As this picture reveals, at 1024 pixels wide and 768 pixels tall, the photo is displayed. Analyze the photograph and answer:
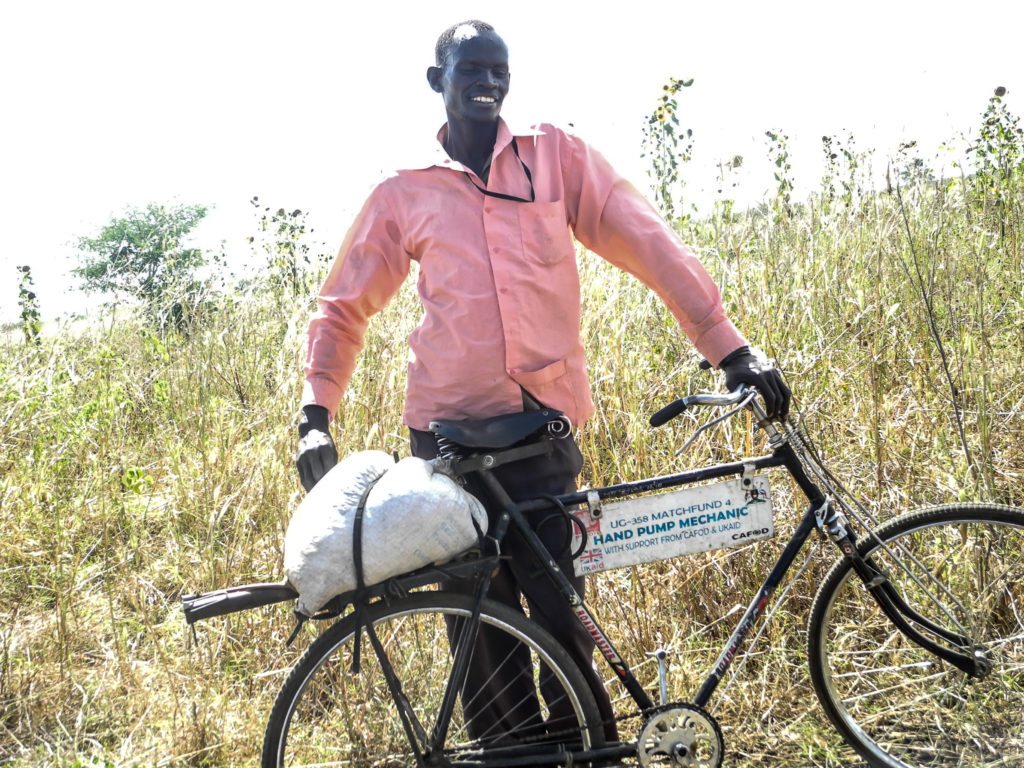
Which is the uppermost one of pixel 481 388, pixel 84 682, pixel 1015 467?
pixel 481 388

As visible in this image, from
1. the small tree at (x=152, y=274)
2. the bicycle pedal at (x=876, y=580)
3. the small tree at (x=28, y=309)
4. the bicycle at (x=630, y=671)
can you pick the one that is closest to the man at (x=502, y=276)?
the bicycle at (x=630, y=671)

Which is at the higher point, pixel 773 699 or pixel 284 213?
pixel 284 213

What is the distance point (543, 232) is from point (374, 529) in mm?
909

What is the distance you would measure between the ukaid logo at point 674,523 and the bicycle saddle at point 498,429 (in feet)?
1.00

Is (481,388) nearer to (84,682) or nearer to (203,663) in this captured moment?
(203,663)

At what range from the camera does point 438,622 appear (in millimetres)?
2715

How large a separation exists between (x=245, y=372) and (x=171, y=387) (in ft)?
2.18

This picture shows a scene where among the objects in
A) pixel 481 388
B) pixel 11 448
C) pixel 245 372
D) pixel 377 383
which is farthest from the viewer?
pixel 245 372

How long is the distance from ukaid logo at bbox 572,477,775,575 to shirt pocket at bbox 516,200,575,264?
27.9 inches

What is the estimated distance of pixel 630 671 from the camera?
2.43 m

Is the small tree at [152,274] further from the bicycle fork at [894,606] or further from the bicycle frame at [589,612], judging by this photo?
the bicycle fork at [894,606]

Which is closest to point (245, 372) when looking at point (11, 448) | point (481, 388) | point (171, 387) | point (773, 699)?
point (171, 387)

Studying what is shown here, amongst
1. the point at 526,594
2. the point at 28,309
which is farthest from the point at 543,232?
the point at 28,309

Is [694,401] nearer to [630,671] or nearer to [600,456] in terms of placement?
[630,671]
